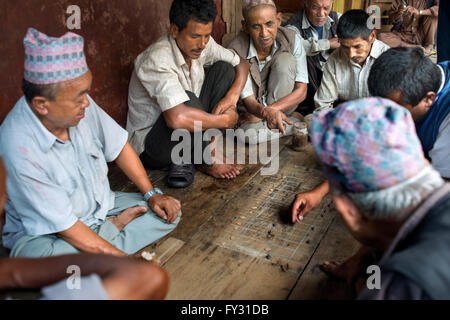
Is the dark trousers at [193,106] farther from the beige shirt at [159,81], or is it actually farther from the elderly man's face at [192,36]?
the elderly man's face at [192,36]

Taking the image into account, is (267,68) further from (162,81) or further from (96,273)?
(96,273)

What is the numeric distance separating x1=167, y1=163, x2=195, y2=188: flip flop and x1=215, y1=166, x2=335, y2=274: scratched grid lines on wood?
1.85 feet

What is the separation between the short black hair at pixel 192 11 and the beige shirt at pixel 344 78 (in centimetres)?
134

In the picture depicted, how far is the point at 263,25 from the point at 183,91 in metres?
1.21

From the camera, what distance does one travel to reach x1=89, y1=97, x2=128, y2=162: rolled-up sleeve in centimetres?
239

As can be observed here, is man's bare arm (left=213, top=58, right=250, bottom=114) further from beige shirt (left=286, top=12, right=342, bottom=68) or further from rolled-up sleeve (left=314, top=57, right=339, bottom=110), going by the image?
beige shirt (left=286, top=12, right=342, bottom=68)

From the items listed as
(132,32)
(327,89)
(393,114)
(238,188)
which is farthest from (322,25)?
(393,114)

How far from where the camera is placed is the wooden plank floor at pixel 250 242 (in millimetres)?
2104

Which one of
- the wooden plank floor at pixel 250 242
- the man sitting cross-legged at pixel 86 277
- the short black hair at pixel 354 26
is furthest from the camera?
the short black hair at pixel 354 26

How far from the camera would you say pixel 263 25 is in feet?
12.2

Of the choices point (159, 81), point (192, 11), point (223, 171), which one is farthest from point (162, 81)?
point (223, 171)

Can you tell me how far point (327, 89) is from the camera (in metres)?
3.76

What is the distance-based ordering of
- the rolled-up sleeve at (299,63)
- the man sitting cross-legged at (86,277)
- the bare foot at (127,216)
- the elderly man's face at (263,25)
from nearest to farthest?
the man sitting cross-legged at (86,277), the bare foot at (127,216), the elderly man's face at (263,25), the rolled-up sleeve at (299,63)

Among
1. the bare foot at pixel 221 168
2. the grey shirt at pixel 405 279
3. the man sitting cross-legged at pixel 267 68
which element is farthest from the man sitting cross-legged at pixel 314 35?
the grey shirt at pixel 405 279
